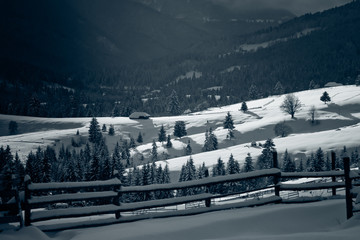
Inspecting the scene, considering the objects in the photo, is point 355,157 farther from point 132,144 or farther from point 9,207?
point 9,207

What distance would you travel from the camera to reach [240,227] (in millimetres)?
10680

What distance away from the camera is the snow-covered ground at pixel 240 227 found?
951 centimetres

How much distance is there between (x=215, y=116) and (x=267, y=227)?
168108mm

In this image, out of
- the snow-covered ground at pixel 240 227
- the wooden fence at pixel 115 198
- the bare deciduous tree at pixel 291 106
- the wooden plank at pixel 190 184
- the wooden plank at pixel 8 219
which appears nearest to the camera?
the snow-covered ground at pixel 240 227

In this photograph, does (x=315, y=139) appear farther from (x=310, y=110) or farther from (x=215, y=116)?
(x=215, y=116)

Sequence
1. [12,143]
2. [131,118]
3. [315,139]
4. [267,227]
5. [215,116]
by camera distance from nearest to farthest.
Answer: [267,227]
[315,139]
[12,143]
[215,116]
[131,118]

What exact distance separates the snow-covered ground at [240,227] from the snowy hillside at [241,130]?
88.0 metres

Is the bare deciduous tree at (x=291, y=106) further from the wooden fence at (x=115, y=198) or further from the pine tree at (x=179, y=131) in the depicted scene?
the wooden fence at (x=115, y=198)

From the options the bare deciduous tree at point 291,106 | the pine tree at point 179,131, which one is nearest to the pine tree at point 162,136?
the pine tree at point 179,131

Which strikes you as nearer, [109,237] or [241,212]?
[109,237]

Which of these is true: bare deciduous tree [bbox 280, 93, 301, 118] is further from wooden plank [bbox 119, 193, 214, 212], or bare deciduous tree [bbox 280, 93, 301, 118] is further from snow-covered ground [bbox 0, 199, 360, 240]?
wooden plank [bbox 119, 193, 214, 212]

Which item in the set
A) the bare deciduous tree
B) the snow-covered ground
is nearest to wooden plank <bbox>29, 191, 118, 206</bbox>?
the snow-covered ground

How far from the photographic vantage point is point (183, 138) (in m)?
151

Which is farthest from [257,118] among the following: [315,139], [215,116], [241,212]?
[241,212]
